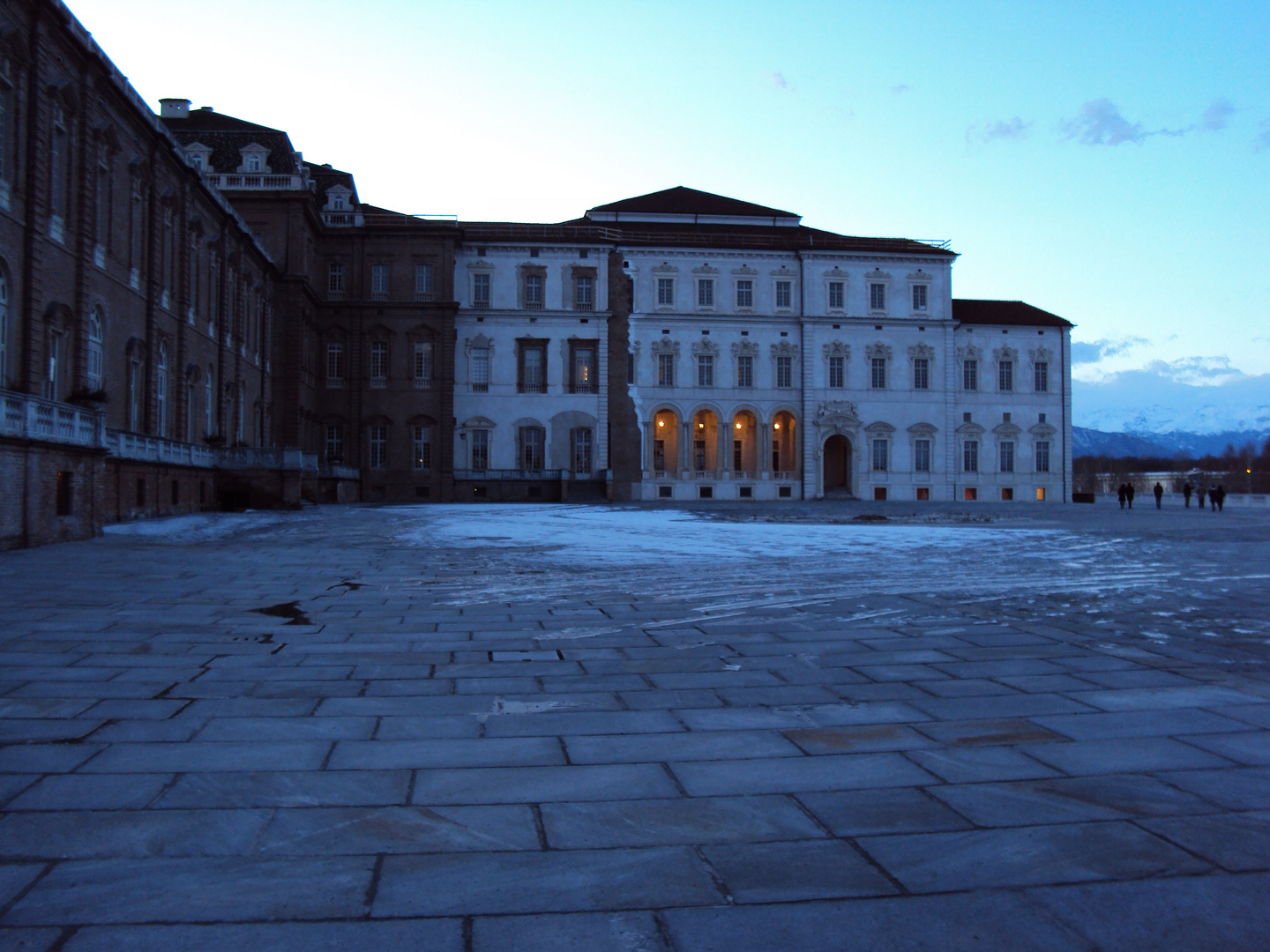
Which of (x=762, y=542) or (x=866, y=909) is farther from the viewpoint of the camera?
(x=762, y=542)

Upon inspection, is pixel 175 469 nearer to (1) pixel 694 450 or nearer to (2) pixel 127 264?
(2) pixel 127 264

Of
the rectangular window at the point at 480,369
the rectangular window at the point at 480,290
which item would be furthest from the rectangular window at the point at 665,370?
the rectangular window at the point at 480,290

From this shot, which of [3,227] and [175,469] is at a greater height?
[3,227]

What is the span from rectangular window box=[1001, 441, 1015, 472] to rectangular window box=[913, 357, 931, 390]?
6.85 metres

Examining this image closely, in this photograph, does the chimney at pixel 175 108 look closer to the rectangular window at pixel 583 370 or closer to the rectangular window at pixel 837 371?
the rectangular window at pixel 583 370

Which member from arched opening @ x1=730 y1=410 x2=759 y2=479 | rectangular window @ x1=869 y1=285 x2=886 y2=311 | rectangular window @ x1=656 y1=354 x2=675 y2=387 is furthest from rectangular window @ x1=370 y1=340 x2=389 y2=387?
rectangular window @ x1=869 y1=285 x2=886 y2=311

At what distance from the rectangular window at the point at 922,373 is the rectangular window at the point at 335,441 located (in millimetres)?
36432

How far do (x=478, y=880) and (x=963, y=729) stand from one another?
2869 millimetres

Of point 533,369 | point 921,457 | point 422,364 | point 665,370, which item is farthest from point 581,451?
point 921,457

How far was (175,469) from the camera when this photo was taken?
28031 mm

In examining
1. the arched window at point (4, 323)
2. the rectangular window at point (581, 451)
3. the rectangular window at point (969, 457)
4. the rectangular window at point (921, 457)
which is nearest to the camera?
the arched window at point (4, 323)

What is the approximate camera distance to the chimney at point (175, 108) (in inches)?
2080

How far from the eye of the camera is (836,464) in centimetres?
6550

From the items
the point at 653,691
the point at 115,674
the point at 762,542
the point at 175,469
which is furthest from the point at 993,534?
the point at 175,469
